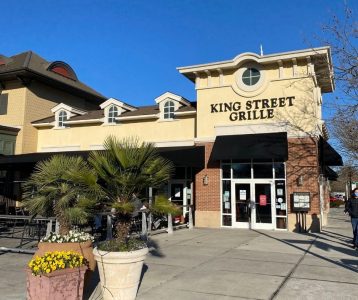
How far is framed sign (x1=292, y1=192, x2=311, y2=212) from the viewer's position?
16375 millimetres

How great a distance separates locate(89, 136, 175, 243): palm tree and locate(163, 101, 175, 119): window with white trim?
13.7 metres

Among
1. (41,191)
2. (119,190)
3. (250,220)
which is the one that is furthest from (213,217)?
(119,190)

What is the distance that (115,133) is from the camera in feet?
71.5

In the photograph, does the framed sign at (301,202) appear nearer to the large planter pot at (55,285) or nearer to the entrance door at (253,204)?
the entrance door at (253,204)

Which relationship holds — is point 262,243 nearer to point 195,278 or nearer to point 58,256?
point 195,278

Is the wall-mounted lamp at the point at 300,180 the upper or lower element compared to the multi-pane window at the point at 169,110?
lower

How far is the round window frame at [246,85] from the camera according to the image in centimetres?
1811

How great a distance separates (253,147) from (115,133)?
840 cm

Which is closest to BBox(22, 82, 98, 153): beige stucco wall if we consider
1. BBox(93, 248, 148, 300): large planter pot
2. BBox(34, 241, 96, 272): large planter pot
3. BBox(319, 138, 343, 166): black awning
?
BBox(319, 138, 343, 166): black awning

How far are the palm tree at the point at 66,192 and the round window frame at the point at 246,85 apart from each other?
1055 cm

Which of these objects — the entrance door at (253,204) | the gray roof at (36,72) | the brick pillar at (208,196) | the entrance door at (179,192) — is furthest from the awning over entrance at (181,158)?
the gray roof at (36,72)

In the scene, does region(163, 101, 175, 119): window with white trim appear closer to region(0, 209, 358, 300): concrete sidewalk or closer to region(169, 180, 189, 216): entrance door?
region(169, 180, 189, 216): entrance door

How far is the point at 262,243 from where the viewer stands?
1294 cm

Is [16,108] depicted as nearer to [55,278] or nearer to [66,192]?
[66,192]
